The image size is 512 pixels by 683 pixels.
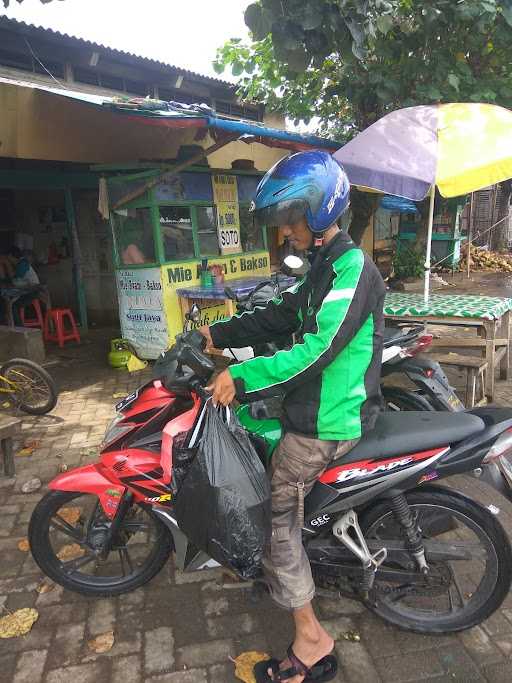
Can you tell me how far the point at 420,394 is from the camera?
3.46 metres

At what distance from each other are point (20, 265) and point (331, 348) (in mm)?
6412

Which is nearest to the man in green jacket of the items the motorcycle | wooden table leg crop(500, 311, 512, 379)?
the motorcycle

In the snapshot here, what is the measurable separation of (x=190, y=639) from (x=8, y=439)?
2.02 metres

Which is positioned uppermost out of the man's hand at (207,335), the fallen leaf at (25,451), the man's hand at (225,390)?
the man's hand at (207,335)

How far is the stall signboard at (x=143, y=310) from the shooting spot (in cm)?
597

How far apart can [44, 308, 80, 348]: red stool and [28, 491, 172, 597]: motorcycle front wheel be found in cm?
499

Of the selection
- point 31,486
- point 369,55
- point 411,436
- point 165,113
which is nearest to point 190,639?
point 411,436

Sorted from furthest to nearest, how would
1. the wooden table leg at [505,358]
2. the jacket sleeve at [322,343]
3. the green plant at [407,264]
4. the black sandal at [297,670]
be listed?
the green plant at [407,264] → the wooden table leg at [505,358] → the black sandal at [297,670] → the jacket sleeve at [322,343]

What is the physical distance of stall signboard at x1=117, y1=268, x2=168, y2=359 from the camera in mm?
5973

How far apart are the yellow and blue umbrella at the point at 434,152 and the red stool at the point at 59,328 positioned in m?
4.51

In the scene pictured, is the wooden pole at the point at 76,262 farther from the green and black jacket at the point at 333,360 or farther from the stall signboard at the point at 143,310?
the green and black jacket at the point at 333,360

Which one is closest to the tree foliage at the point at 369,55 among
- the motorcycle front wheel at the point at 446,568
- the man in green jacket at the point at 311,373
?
the man in green jacket at the point at 311,373

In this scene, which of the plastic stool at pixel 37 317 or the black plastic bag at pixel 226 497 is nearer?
the black plastic bag at pixel 226 497

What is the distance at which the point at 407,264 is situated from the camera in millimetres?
11914
